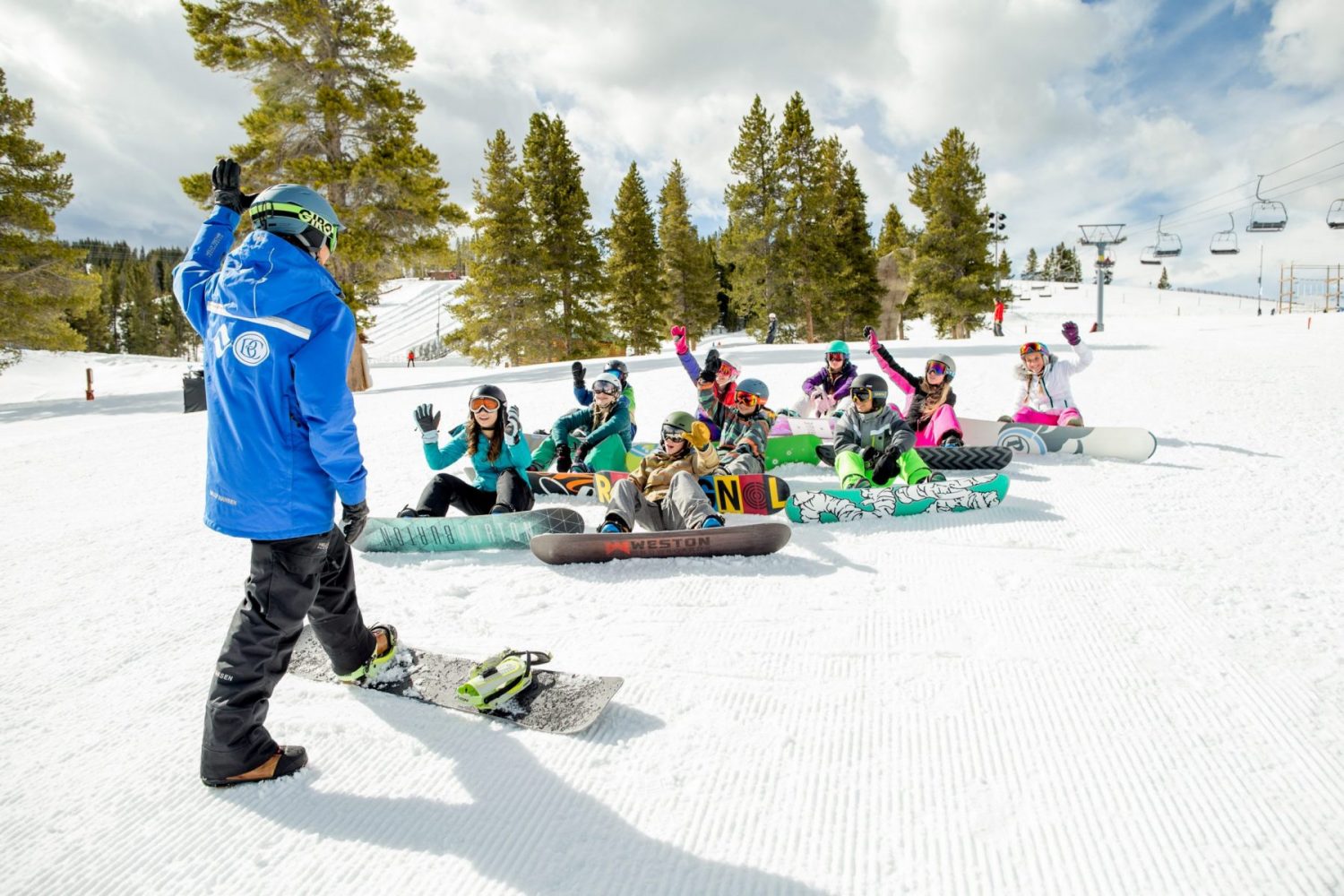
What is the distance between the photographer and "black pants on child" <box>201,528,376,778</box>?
2346 mm

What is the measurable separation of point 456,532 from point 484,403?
1.17m

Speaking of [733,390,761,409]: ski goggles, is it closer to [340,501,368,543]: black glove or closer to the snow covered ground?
the snow covered ground

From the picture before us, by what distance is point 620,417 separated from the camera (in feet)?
23.0

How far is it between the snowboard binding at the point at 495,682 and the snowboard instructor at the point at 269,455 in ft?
2.03

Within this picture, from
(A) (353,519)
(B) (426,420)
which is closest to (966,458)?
(B) (426,420)

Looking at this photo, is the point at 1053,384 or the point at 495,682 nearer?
the point at 495,682

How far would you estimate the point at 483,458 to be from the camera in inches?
224

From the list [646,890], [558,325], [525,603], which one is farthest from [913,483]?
[558,325]

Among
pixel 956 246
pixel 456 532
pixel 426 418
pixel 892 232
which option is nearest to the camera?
A: pixel 456 532

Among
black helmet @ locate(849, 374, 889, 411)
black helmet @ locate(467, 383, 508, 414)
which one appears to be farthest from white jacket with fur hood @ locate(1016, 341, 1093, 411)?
black helmet @ locate(467, 383, 508, 414)

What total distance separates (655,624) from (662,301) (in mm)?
34282

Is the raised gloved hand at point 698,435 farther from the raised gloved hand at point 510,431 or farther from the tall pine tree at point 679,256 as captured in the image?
the tall pine tree at point 679,256

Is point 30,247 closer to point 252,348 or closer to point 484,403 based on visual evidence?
point 484,403

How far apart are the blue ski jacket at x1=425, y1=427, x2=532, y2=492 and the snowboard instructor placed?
3157mm
